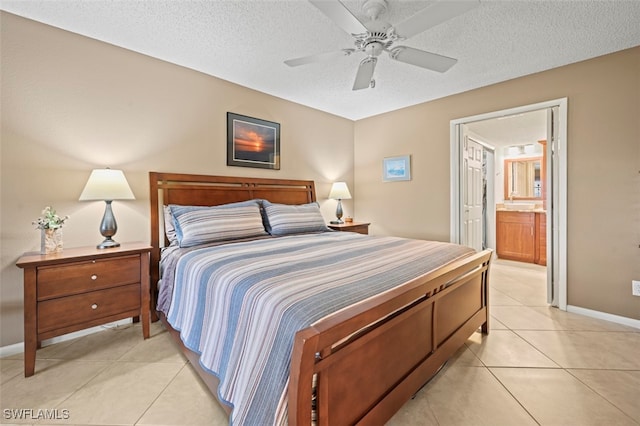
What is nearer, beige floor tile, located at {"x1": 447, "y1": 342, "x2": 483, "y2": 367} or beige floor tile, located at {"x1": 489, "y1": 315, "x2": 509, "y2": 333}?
beige floor tile, located at {"x1": 447, "y1": 342, "x2": 483, "y2": 367}

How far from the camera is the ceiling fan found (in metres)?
1.56

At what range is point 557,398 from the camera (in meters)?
1.65

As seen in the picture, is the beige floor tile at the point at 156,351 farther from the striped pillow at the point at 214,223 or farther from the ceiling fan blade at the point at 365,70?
the ceiling fan blade at the point at 365,70

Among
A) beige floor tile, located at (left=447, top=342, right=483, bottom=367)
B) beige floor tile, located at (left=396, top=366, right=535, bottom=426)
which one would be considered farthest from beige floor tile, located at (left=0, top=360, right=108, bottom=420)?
beige floor tile, located at (left=447, top=342, right=483, bottom=367)

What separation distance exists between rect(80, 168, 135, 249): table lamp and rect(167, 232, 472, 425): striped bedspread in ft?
2.33

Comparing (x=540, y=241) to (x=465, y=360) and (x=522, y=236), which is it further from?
A: (x=465, y=360)

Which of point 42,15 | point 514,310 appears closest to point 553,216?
point 514,310

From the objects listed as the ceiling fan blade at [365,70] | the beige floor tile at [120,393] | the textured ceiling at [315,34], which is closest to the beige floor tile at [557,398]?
the beige floor tile at [120,393]

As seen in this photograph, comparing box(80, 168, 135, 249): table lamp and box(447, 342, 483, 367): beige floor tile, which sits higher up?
box(80, 168, 135, 249): table lamp

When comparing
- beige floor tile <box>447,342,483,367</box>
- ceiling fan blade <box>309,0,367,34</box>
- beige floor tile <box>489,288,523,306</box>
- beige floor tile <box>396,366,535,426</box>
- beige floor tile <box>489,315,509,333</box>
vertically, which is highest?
ceiling fan blade <box>309,0,367,34</box>

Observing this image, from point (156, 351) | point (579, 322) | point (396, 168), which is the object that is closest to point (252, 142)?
point (396, 168)

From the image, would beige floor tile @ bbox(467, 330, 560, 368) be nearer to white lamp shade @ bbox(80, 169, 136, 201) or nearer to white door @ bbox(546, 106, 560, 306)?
white door @ bbox(546, 106, 560, 306)

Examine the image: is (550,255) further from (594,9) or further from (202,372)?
(202,372)

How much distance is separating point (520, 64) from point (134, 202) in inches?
163
